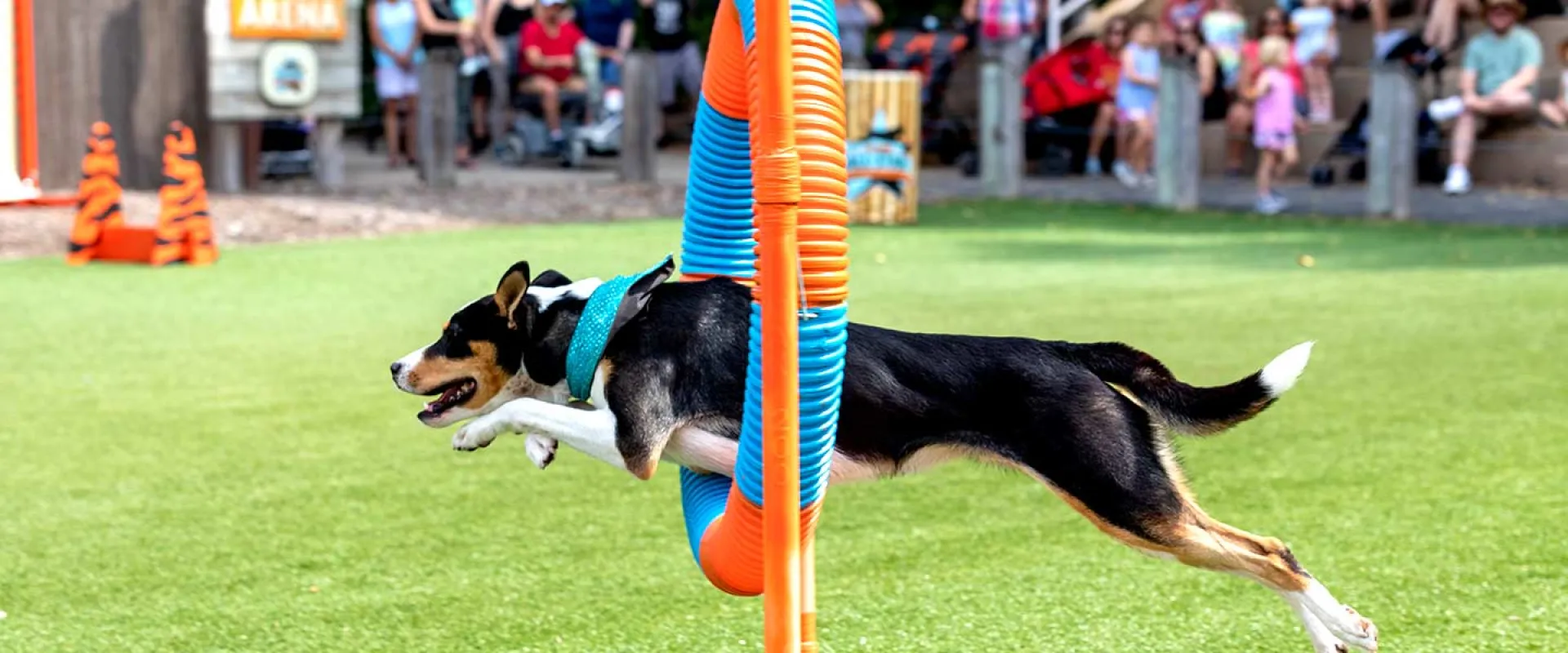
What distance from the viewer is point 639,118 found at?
60.4ft

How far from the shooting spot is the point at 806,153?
340cm

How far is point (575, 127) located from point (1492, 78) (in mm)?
8728

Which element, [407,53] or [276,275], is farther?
[407,53]

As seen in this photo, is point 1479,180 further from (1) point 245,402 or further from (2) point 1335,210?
(1) point 245,402

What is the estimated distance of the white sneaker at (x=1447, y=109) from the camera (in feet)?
55.2

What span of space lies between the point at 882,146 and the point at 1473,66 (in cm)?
518

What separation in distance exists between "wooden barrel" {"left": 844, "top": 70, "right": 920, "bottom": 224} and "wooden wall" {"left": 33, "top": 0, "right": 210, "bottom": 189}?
5620 millimetres

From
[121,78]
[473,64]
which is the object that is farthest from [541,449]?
[473,64]

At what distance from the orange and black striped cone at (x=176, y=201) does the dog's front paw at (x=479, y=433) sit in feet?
30.3

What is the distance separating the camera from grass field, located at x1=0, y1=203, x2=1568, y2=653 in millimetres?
4938

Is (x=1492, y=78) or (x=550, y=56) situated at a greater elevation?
(x=550, y=56)

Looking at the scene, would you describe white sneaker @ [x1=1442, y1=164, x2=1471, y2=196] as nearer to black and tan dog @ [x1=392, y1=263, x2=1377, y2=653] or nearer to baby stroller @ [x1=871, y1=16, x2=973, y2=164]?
baby stroller @ [x1=871, y1=16, x2=973, y2=164]

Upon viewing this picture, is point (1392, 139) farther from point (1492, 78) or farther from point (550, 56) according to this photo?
point (550, 56)

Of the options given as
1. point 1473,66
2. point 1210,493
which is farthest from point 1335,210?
point 1210,493
